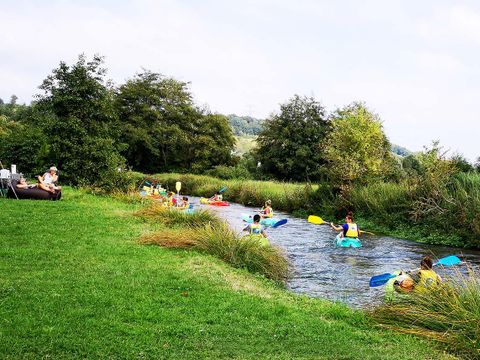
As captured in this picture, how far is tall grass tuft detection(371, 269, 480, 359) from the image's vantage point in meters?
6.25

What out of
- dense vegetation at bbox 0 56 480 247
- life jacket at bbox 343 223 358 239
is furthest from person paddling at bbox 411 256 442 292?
dense vegetation at bbox 0 56 480 247

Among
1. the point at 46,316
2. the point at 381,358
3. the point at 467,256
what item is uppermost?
the point at 46,316

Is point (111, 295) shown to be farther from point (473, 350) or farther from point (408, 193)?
point (408, 193)

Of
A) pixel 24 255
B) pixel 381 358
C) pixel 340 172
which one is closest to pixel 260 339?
pixel 381 358

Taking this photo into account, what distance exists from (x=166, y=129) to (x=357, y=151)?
35.5 metres

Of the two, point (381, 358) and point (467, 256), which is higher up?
point (381, 358)

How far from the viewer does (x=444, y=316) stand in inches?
266

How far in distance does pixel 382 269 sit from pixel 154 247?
265 inches

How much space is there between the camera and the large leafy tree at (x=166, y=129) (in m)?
58.6

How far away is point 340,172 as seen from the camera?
27500mm

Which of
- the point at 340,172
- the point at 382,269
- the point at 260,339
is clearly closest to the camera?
the point at 260,339

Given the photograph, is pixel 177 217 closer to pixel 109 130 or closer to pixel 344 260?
pixel 344 260

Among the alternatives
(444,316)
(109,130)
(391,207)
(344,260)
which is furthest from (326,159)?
(444,316)

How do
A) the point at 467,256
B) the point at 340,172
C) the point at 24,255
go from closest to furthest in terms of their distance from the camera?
1. the point at 24,255
2. the point at 467,256
3. the point at 340,172
